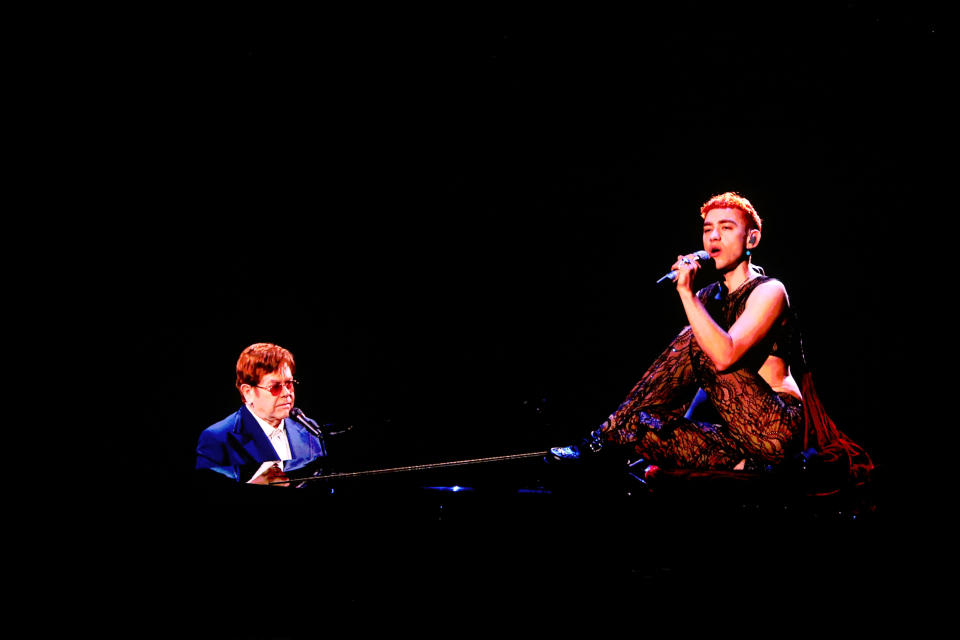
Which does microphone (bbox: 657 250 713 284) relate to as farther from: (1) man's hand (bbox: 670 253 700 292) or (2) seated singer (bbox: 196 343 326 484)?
(2) seated singer (bbox: 196 343 326 484)

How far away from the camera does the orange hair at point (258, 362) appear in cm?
274

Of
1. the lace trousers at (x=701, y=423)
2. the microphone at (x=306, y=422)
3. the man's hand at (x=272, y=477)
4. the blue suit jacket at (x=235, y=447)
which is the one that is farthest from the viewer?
the microphone at (x=306, y=422)

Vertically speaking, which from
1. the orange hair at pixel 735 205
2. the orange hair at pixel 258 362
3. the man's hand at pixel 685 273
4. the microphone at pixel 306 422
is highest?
the orange hair at pixel 735 205

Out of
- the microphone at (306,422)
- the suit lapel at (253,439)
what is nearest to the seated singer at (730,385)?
the microphone at (306,422)

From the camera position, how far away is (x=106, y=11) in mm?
3158

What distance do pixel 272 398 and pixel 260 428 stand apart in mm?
123

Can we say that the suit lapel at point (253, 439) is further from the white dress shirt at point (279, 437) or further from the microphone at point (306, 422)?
the microphone at point (306, 422)

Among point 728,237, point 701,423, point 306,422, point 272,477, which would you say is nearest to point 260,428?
point 306,422

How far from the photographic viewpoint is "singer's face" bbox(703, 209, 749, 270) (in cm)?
267

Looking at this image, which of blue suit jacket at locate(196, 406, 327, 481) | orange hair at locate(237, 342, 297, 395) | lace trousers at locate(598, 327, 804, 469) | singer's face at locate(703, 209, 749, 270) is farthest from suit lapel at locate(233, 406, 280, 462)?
singer's face at locate(703, 209, 749, 270)

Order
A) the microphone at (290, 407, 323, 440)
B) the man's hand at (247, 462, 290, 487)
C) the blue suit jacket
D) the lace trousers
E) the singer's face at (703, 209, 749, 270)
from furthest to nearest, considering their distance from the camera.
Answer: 1. the microphone at (290, 407, 323, 440)
2. the singer's face at (703, 209, 749, 270)
3. the blue suit jacket
4. the lace trousers
5. the man's hand at (247, 462, 290, 487)

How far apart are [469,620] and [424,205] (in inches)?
80.9

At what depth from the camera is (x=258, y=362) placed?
2.75 meters

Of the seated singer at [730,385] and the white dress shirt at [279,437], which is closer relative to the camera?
the seated singer at [730,385]
